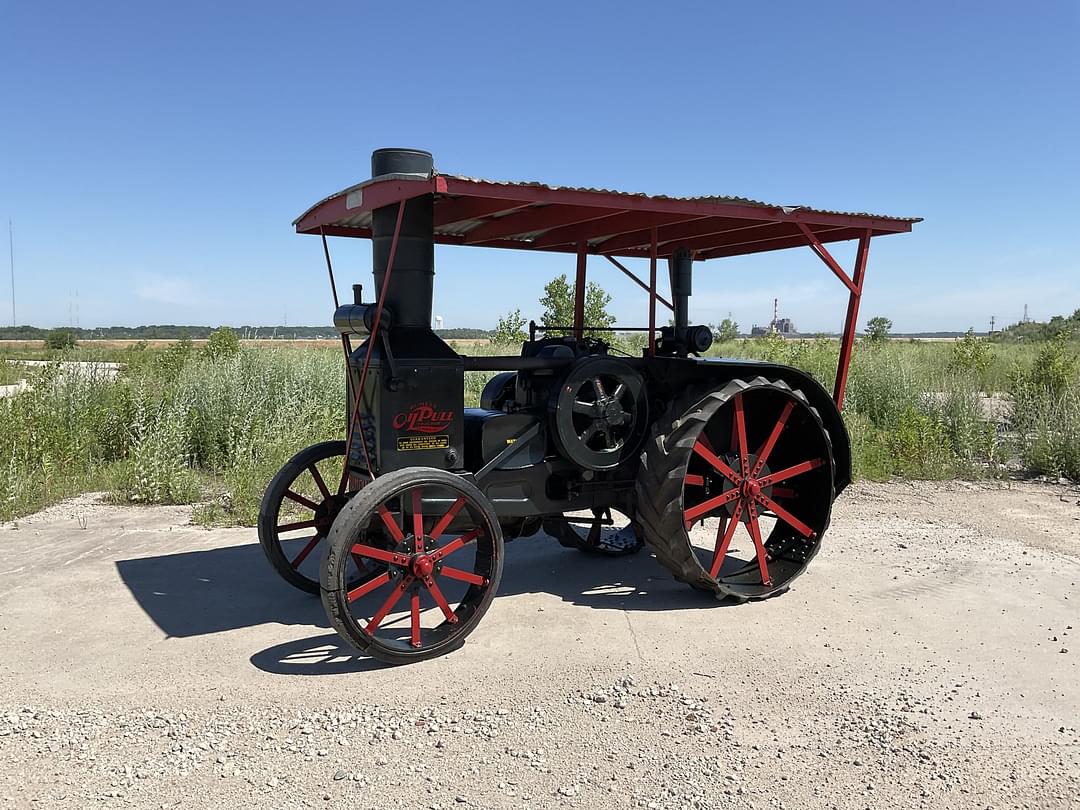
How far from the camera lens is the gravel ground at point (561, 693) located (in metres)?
3.15

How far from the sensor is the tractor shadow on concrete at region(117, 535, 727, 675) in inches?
174

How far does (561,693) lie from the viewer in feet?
12.8

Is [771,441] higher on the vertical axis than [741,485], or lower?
higher

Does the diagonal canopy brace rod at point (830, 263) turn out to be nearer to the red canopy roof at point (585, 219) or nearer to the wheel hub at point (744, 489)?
the red canopy roof at point (585, 219)

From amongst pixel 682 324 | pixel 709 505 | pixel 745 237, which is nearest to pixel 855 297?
pixel 745 237

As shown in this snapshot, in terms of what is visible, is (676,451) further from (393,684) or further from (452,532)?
(393,684)

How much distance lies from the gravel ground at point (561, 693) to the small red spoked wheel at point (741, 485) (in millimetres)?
296

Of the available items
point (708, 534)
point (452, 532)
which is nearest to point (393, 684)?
point (452, 532)

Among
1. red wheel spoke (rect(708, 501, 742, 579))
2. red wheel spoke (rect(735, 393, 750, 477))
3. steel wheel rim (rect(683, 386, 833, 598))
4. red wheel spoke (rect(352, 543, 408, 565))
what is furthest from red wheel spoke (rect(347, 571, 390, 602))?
red wheel spoke (rect(735, 393, 750, 477))

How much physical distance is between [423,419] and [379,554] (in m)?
0.85

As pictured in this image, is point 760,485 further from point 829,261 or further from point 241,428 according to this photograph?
point 241,428

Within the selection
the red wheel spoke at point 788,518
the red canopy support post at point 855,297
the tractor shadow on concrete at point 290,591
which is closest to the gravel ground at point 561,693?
the tractor shadow on concrete at point 290,591

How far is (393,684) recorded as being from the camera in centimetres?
399

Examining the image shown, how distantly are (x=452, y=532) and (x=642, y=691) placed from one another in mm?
1544
